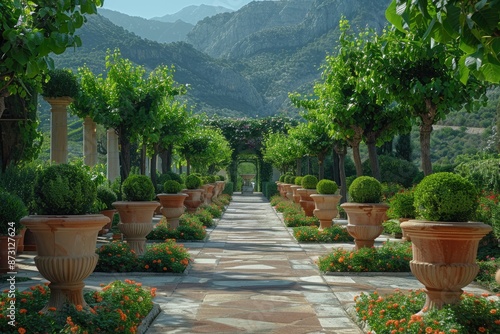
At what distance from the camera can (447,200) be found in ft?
18.1

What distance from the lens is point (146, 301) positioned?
6.01 metres

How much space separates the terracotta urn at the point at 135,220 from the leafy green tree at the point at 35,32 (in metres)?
4.96

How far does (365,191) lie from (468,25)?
7842 mm

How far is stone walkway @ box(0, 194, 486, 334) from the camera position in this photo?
5.81 meters

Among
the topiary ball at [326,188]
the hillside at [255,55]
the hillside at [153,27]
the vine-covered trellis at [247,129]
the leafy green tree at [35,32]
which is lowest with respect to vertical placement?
the topiary ball at [326,188]

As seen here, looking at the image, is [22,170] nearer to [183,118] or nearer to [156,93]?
[156,93]

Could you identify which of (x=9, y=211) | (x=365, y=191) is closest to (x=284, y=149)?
(x=365, y=191)

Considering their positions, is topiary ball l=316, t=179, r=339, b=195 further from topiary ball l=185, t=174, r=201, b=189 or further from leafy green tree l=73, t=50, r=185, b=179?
topiary ball l=185, t=174, r=201, b=189

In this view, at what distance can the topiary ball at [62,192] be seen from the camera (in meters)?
5.55

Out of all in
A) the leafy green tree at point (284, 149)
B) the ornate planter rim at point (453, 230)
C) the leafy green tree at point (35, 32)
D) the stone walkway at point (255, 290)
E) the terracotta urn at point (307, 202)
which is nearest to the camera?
the leafy green tree at point (35, 32)

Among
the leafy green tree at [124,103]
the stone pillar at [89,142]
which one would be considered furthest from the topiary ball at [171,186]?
the stone pillar at [89,142]

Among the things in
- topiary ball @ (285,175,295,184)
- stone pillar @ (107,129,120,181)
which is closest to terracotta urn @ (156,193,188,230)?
stone pillar @ (107,129,120,181)

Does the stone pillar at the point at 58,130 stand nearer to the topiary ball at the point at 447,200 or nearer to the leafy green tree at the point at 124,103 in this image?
the leafy green tree at the point at 124,103

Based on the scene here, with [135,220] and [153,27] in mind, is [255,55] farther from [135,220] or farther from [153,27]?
[135,220]
